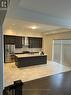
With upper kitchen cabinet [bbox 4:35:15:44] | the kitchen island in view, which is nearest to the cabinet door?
upper kitchen cabinet [bbox 4:35:15:44]

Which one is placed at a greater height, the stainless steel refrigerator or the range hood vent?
the range hood vent

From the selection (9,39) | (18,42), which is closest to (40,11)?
(9,39)

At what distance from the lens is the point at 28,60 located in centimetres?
A: 717

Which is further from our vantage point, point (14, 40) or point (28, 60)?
point (14, 40)

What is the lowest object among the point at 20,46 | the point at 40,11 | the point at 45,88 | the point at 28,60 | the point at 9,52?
the point at 45,88

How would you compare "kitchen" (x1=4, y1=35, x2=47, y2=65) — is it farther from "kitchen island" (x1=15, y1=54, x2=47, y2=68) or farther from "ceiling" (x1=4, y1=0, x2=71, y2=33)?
"ceiling" (x1=4, y1=0, x2=71, y2=33)

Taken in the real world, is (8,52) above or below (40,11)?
below

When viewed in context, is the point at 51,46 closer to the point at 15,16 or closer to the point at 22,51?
the point at 22,51

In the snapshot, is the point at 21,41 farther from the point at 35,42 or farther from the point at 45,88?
the point at 45,88

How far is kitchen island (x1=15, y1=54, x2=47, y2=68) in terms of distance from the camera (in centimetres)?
684

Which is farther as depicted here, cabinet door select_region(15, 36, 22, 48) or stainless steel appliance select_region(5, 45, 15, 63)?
cabinet door select_region(15, 36, 22, 48)

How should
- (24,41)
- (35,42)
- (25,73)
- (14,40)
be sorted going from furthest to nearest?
(35,42)
(24,41)
(14,40)
(25,73)

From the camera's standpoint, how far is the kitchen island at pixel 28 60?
6836 millimetres

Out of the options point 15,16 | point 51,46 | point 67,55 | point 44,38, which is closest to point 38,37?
point 44,38
